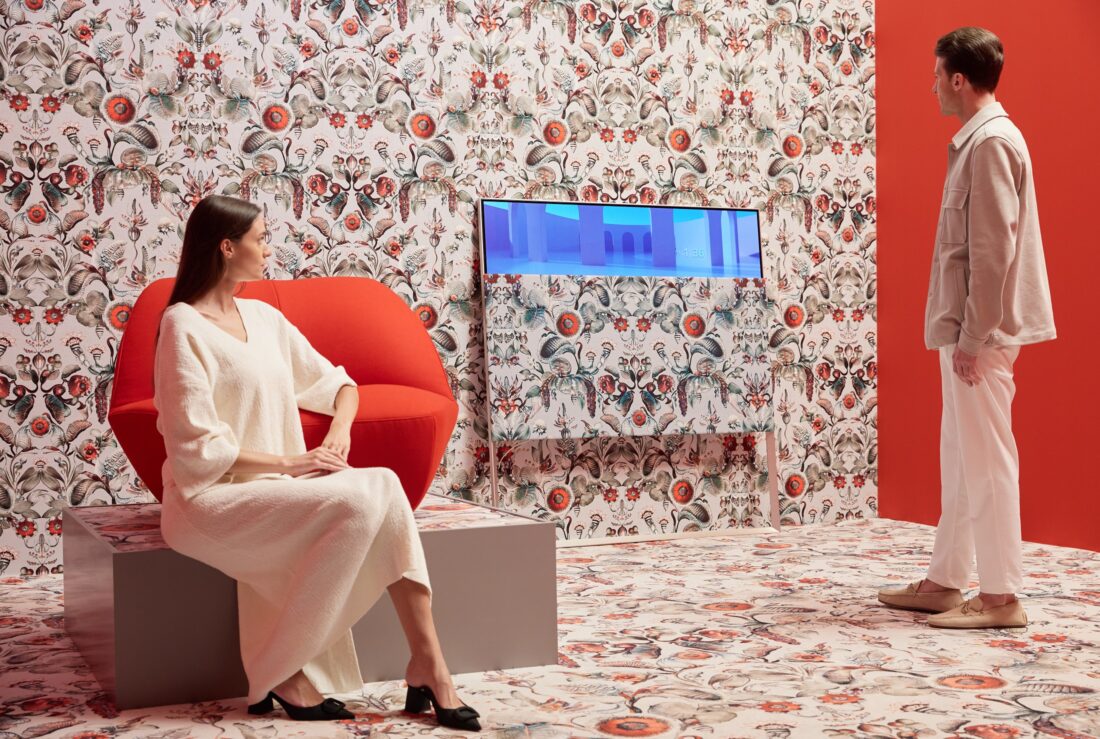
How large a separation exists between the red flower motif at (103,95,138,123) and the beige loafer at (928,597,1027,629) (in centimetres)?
328

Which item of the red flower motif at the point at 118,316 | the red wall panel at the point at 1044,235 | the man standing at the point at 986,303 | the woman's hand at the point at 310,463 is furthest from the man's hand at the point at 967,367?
the red flower motif at the point at 118,316

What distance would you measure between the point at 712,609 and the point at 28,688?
1890mm

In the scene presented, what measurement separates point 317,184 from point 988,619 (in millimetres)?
2891

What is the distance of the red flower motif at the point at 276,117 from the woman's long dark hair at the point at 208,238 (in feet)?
6.36

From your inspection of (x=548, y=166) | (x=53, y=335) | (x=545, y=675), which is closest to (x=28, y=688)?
(x=545, y=675)

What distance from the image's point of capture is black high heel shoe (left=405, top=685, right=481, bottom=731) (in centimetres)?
234

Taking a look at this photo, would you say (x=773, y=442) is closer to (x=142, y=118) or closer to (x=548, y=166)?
(x=548, y=166)

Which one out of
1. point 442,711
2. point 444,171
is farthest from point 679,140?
point 442,711

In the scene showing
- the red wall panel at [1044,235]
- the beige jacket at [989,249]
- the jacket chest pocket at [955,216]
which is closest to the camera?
the beige jacket at [989,249]

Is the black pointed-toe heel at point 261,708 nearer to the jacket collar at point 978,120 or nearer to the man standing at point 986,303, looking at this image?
the man standing at point 986,303

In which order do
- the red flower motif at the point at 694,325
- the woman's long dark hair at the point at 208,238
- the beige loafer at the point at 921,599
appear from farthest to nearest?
the red flower motif at the point at 694,325
the beige loafer at the point at 921,599
the woman's long dark hair at the point at 208,238

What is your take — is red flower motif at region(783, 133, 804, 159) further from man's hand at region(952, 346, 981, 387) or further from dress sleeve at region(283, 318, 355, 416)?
dress sleeve at region(283, 318, 355, 416)

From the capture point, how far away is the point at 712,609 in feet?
11.6

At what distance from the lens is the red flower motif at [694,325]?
198 inches
